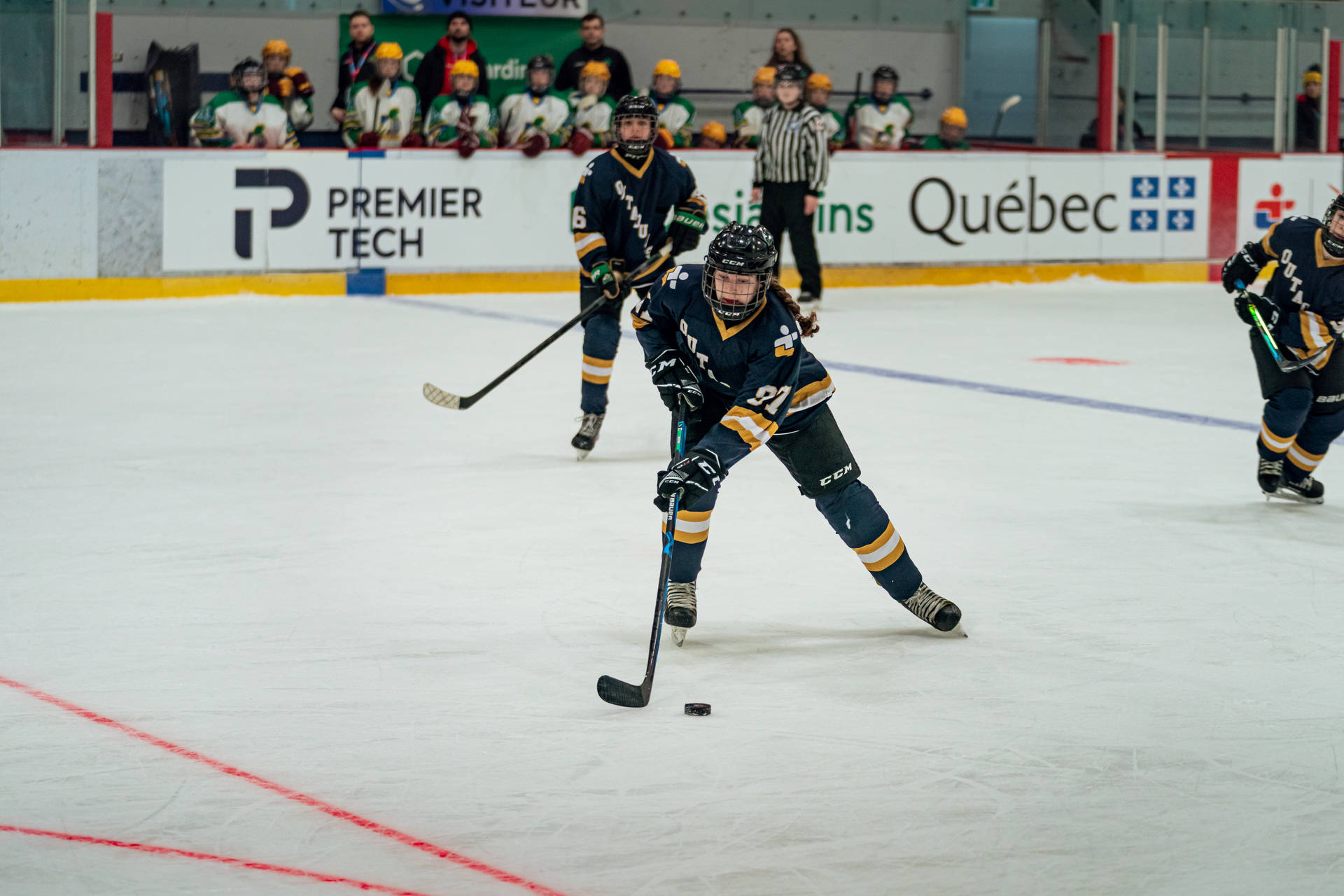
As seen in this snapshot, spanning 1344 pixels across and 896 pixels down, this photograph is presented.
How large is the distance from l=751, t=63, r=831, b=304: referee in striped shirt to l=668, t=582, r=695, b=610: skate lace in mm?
7781

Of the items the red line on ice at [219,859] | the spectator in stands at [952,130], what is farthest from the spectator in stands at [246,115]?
the red line on ice at [219,859]

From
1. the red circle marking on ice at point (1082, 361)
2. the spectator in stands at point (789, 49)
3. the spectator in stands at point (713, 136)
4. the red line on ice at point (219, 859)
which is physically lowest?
the red line on ice at point (219, 859)

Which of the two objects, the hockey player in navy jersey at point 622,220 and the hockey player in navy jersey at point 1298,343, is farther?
the hockey player in navy jersey at point 622,220

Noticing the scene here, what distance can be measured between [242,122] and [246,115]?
0.05 m

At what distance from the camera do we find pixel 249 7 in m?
13.7

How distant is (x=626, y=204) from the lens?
6578 mm

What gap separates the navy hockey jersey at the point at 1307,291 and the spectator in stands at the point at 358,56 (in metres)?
8.10

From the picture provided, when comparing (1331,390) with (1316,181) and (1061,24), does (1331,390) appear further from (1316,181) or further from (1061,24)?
(1061,24)

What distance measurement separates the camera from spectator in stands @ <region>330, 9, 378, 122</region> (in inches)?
479

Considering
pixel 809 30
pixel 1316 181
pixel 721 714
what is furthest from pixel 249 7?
pixel 721 714

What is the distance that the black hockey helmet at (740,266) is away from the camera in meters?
3.60

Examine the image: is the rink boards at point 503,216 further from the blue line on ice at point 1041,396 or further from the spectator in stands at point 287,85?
the blue line on ice at point 1041,396

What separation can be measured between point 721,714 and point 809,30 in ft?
42.7

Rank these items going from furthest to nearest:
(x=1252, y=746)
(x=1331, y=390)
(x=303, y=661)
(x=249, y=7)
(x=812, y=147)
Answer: (x=249, y=7), (x=812, y=147), (x=1331, y=390), (x=303, y=661), (x=1252, y=746)
